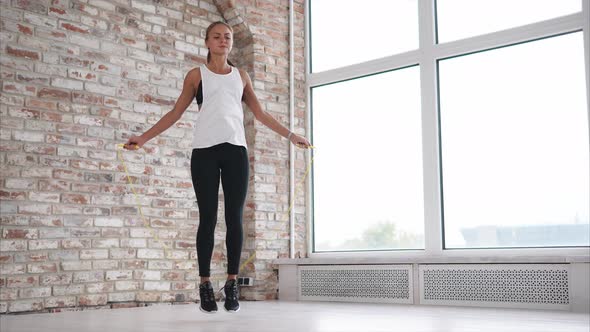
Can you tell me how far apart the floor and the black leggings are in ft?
1.00

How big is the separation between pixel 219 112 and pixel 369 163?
7.00 feet

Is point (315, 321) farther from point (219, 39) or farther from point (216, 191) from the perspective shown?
point (219, 39)

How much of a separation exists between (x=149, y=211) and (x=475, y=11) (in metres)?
2.58

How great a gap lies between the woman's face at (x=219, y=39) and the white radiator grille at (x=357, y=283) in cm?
208

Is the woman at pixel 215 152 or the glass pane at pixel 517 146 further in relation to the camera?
the glass pane at pixel 517 146

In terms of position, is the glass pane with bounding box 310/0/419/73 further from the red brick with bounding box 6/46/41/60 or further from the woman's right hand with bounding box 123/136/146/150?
the woman's right hand with bounding box 123/136/146/150

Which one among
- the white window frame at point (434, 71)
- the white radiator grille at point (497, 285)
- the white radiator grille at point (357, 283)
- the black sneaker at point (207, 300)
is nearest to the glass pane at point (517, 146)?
the white window frame at point (434, 71)

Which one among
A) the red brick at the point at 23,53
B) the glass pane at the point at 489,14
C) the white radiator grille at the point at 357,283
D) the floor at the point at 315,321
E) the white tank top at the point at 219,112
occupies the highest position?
the glass pane at the point at 489,14

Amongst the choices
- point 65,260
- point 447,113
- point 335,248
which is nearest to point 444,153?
point 447,113

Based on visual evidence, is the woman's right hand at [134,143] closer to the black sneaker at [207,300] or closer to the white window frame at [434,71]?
the black sneaker at [207,300]

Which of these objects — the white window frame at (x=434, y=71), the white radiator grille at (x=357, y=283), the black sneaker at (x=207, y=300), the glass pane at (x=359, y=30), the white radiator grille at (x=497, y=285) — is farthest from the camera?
the glass pane at (x=359, y=30)

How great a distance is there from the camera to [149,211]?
4652mm

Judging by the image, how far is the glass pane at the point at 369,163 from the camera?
4926 millimetres

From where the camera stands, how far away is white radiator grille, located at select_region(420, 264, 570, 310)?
3.90 meters
